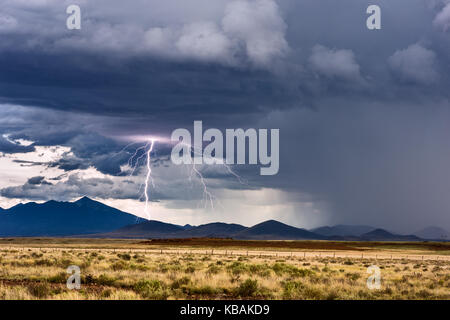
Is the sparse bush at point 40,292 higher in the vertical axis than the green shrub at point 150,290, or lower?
higher

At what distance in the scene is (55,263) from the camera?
3728cm

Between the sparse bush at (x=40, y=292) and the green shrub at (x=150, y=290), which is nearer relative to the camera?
the sparse bush at (x=40, y=292)

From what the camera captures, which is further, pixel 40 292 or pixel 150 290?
pixel 150 290

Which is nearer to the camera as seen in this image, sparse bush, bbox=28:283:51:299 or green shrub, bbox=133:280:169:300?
sparse bush, bbox=28:283:51:299

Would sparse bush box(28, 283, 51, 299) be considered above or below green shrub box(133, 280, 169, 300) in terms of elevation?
above
